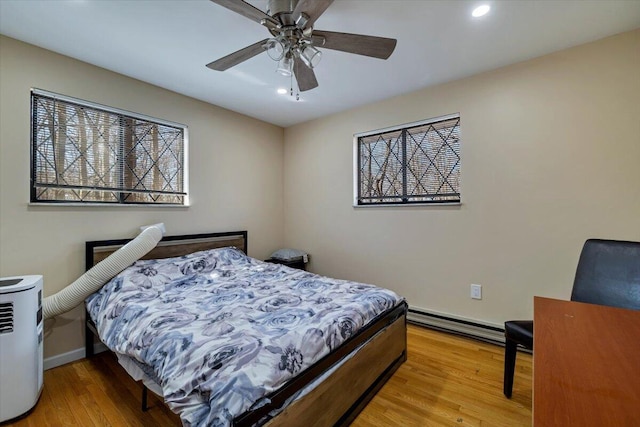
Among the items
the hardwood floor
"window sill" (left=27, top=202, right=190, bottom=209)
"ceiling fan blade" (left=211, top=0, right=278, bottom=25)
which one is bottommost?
the hardwood floor

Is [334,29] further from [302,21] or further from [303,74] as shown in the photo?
[302,21]

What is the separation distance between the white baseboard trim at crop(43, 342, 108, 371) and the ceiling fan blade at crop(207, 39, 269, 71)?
2.63 m

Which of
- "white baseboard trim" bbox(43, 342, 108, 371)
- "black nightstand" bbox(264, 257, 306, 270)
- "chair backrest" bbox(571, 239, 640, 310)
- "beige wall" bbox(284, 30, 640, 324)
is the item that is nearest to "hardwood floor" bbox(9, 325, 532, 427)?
"white baseboard trim" bbox(43, 342, 108, 371)

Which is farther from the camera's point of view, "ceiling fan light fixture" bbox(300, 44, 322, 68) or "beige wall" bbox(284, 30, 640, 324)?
"beige wall" bbox(284, 30, 640, 324)

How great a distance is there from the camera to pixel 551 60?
93.7 inches

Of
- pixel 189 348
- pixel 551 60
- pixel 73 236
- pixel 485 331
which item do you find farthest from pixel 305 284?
pixel 551 60

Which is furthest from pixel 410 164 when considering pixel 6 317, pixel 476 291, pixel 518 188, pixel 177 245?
pixel 6 317

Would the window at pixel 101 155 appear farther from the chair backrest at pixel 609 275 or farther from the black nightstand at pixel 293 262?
the chair backrest at pixel 609 275

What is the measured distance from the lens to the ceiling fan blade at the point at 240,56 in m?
1.72

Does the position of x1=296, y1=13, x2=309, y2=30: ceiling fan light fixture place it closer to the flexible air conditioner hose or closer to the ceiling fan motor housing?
the ceiling fan motor housing

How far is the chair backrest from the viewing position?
1.65 meters

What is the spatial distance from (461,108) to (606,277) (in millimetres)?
1845

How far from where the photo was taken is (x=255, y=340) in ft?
4.66

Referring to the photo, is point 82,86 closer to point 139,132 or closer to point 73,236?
point 139,132
